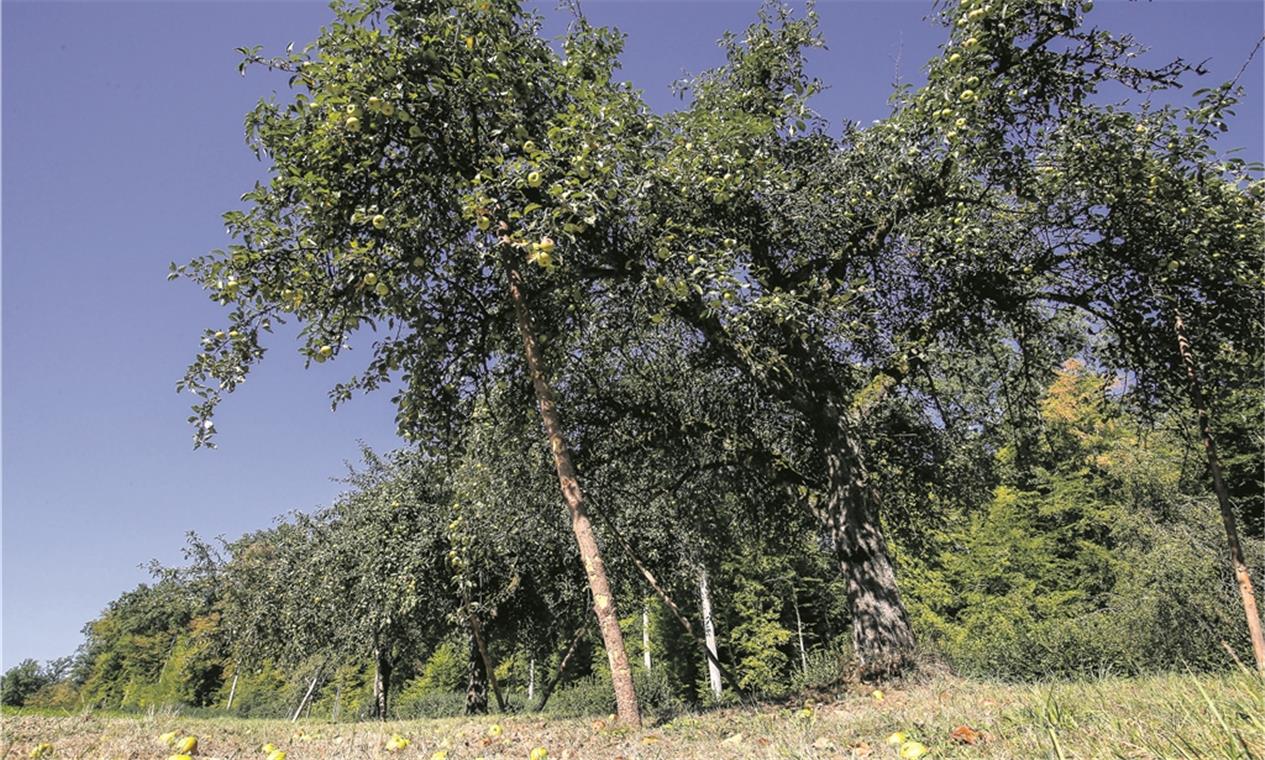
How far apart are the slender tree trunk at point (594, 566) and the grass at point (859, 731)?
0.68 feet

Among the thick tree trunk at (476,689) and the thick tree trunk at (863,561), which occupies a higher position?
the thick tree trunk at (863,561)

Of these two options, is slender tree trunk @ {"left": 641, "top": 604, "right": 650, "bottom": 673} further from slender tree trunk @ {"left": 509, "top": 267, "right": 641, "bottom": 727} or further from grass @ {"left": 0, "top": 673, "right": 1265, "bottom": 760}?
slender tree trunk @ {"left": 509, "top": 267, "right": 641, "bottom": 727}

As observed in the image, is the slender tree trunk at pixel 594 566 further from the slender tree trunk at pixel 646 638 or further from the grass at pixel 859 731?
the slender tree trunk at pixel 646 638

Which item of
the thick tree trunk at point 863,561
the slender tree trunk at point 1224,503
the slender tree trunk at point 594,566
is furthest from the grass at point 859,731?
the slender tree trunk at point 1224,503

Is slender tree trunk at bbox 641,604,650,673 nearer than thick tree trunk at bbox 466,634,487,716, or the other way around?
thick tree trunk at bbox 466,634,487,716

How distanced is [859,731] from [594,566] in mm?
1843

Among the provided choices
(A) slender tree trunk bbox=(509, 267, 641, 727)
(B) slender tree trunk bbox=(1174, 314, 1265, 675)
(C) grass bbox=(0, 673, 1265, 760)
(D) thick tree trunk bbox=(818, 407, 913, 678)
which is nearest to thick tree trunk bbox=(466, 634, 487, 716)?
(C) grass bbox=(0, 673, 1265, 760)

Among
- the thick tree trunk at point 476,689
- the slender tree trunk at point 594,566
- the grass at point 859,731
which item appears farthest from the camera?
the thick tree trunk at point 476,689

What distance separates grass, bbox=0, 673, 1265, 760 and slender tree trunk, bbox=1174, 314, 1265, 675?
2129 millimetres

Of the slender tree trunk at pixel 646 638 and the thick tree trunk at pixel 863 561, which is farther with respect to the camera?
the slender tree trunk at pixel 646 638

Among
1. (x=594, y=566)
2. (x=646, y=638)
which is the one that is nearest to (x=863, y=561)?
(x=594, y=566)

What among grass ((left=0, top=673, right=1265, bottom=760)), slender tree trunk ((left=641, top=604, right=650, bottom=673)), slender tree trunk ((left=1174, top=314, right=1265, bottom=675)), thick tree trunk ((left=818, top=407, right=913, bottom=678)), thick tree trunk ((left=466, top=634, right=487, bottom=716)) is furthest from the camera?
slender tree trunk ((left=641, top=604, right=650, bottom=673))

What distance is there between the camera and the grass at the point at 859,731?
1808mm

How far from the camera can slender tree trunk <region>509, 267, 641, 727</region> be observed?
3.96 m
